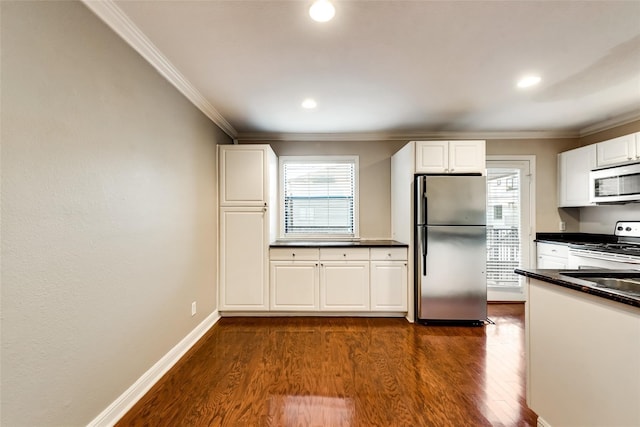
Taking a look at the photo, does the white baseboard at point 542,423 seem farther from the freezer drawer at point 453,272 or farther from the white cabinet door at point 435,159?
the white cabinet door at point 435,159

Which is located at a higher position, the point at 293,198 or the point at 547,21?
the point at 547,21

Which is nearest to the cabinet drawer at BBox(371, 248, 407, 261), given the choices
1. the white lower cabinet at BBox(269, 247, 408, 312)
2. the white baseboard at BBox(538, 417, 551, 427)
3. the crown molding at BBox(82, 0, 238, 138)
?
the white lower cabinet at BBox(269, 247, 408, 312)

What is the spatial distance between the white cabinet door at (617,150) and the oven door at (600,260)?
112cm

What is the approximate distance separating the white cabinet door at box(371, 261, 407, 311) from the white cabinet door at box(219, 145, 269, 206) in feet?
5.46

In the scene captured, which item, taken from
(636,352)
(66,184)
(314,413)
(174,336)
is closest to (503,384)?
(636,352)

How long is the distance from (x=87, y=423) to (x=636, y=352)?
102 inches

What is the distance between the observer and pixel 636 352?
41.7 inches

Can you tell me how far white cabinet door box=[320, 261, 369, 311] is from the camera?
333cm

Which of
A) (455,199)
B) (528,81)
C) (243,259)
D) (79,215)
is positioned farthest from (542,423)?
(243,259)

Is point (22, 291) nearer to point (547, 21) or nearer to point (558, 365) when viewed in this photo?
point (558, 365)

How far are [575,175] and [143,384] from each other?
532 centimetres

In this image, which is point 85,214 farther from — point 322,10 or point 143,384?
point 322,10

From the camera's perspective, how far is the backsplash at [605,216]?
322 cm

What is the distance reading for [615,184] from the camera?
3.07 meters
